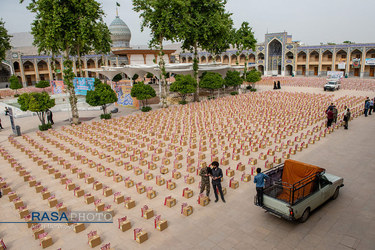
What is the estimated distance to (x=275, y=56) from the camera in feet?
204

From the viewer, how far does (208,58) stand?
74.4 meters

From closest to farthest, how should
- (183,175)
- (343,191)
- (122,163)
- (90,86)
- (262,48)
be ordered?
(343,191), (183,175), (122,163), (90,86), (262,48)

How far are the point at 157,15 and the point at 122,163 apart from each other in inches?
689

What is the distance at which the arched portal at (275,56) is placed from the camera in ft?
202

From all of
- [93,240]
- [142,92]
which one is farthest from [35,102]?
[93,240]

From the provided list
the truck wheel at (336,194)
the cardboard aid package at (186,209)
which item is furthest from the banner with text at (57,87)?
the truck wheel at (336,194)

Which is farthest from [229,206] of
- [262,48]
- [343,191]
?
[262,48]

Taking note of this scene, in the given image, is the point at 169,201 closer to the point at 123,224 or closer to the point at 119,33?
the point at 123,224

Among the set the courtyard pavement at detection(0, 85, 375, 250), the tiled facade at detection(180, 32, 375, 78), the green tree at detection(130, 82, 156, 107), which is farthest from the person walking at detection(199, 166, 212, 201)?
the tiled facade at detection(180, 32, 375, 78)

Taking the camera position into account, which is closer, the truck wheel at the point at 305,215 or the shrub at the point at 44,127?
the truck wheel at the point at 305,215

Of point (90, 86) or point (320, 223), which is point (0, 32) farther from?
point (320, 223)

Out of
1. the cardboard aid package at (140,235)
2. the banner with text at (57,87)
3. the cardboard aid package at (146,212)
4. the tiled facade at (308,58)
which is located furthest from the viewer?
the tiled facade at (308,58)

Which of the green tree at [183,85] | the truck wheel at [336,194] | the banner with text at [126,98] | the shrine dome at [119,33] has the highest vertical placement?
the shrine dome at [119,33]

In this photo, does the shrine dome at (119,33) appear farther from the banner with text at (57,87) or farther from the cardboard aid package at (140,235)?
the cardboard aid package at (140,235)
